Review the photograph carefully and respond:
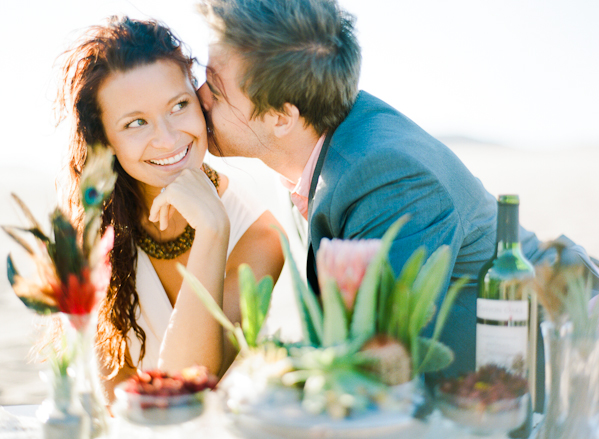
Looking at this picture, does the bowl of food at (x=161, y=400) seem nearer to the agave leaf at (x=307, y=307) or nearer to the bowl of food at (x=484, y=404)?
the agave leaf at (x=307, y=307)

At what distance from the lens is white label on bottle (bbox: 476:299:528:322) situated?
100cm

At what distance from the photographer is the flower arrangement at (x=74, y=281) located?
88cm

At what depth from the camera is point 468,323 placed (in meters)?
1.67

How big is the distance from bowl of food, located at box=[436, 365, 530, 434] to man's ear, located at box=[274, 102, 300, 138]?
4.43 feet

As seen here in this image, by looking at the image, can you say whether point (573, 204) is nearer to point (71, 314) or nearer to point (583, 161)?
point (583, 161)

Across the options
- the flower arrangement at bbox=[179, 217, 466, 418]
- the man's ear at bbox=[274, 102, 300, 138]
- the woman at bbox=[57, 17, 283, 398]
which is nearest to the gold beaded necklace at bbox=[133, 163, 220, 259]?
the woman at bbox=[57, 17, 283, 398]

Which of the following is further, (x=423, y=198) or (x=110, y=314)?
(x=110, y=314)

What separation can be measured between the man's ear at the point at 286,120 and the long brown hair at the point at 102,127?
399mm

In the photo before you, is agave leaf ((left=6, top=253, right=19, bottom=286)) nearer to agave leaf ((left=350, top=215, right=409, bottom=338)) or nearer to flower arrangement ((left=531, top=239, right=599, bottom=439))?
agave leaf ((left=350, top=215, right=409, bottom=338))

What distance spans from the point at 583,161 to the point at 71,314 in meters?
18.6

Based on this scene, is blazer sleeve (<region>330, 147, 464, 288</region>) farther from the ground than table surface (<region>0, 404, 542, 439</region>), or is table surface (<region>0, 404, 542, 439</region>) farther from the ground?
blazer sleeve (<region>330, 147, 464, 288</region>)

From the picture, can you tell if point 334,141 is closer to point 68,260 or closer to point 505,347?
point 505,347

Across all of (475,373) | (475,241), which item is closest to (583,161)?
(475,241)

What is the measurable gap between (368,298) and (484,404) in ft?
0.79
